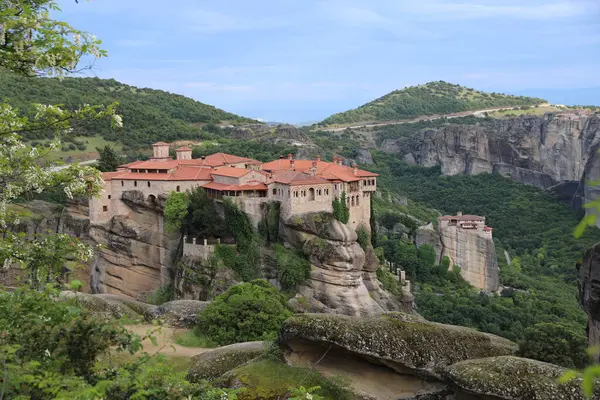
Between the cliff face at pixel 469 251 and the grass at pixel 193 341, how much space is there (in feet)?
147

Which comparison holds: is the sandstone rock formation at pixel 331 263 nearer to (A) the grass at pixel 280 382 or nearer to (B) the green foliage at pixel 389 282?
(B) the green foliage at pixel 389 282

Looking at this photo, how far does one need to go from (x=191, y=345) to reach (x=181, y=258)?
23449mm

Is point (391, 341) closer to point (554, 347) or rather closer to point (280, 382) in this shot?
point (280, 382)

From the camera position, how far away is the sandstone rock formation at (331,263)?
39.2 meters

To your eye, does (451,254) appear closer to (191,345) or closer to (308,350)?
(191,345)

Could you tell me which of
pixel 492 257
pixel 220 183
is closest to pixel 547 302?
pixel 492 257

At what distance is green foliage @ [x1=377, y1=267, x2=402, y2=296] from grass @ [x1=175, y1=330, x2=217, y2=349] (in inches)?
1038

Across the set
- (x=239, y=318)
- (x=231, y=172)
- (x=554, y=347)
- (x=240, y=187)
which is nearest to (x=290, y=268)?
(x=240, y=187)

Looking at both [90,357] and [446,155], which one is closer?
[90,357]

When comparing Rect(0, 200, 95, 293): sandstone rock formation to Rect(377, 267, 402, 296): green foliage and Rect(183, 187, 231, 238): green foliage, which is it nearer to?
Rect(183, 187, 231, 238): green foliage

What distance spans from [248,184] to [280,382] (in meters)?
29.3

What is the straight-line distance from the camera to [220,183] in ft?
141

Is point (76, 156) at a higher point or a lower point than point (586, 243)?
higher

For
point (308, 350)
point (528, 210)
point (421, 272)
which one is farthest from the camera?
point (528, 210)
